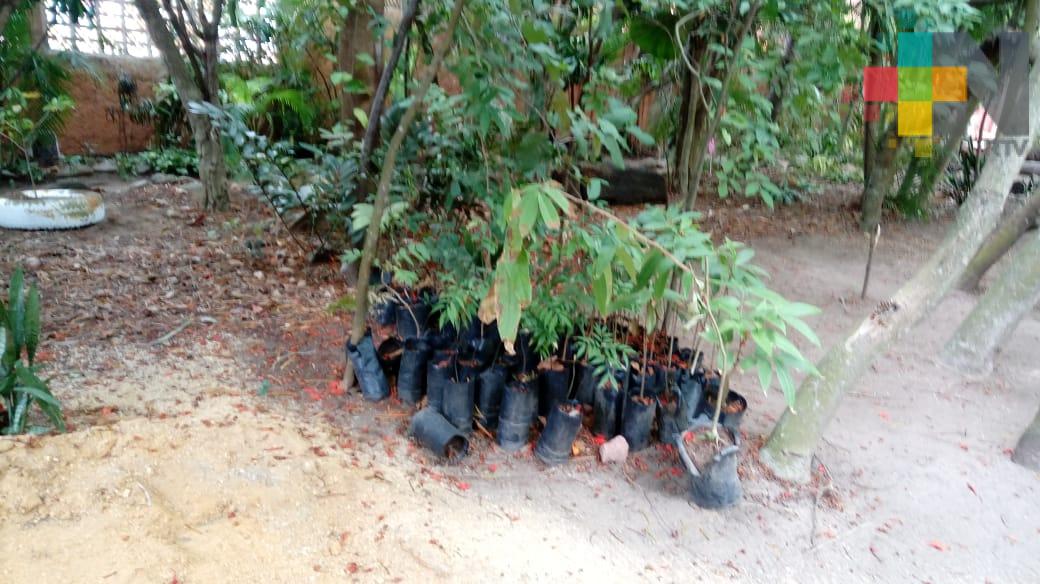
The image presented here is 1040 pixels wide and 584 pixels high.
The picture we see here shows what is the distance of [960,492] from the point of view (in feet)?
9.36

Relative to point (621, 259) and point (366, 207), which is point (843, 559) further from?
point (366, 207)

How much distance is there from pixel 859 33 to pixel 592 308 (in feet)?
7.17

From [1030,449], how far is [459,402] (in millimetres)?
2326

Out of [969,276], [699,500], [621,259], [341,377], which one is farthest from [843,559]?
[969,276]

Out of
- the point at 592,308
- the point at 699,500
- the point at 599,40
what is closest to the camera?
the point at 699,500

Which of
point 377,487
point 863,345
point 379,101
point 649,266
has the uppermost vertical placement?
point 379,101

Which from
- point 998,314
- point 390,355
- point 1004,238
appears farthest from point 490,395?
point 1004,238

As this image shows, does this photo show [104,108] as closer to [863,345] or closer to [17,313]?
[17,313]

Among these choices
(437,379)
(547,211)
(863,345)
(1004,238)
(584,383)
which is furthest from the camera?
(1004,238)

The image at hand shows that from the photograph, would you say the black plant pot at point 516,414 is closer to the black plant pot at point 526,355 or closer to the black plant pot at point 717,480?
the black plant pot at point 526,355

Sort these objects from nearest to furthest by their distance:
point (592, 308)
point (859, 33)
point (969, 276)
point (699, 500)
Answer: point (699, 500), point (592, 308), point (859, 33), point (969, 276)

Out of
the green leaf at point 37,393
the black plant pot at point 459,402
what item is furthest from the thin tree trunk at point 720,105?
the green leaf at point 37,393

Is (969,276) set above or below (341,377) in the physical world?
above

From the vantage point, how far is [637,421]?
2891mm
